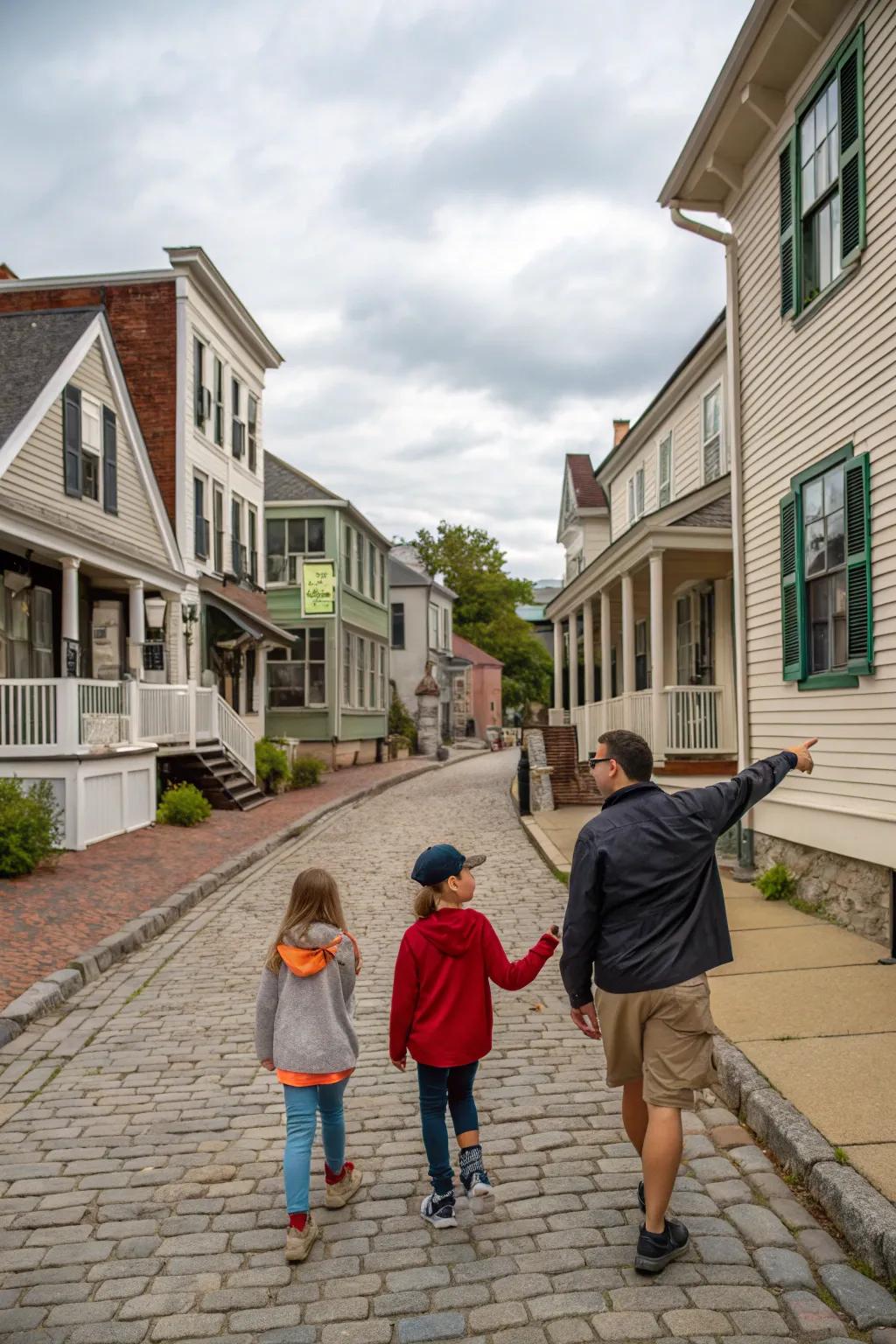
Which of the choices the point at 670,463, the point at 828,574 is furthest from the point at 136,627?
the point at 828,574

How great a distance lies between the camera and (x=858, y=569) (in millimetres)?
9125

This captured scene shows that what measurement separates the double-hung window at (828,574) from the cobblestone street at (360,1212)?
13.2 ft

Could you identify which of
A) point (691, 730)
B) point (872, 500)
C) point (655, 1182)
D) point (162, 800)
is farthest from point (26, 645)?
point (655, 1182)

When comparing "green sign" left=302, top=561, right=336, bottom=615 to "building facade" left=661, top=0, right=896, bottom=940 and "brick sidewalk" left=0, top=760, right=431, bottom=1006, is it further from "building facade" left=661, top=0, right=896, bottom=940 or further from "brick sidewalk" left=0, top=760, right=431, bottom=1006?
"building facade" left=661, top=0, right=896, bottom=940

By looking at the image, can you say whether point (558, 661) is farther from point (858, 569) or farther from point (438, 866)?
point (438, 866)

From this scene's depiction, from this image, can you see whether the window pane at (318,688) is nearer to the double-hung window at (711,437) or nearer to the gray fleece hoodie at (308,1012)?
the double-hung window at (711,437)

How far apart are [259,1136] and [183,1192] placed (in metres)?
0.69

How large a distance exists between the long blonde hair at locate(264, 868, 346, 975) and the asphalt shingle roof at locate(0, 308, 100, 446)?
510 inches

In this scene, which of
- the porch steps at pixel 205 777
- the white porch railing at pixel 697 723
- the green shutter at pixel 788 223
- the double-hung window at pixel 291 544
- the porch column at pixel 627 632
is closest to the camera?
the green shutter at pixel 788 223

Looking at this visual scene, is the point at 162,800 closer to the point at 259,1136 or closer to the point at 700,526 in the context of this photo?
the point at 700,526

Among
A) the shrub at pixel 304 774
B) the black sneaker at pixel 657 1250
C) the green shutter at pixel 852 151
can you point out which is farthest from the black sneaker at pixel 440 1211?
the shrub at pixel 304 774

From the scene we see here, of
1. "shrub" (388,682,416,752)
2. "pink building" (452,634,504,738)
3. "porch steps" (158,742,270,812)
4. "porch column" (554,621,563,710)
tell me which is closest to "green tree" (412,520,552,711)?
"pink building" (452,634,504,738)

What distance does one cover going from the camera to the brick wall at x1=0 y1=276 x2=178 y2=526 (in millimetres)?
23125

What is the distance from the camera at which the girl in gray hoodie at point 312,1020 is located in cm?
427
